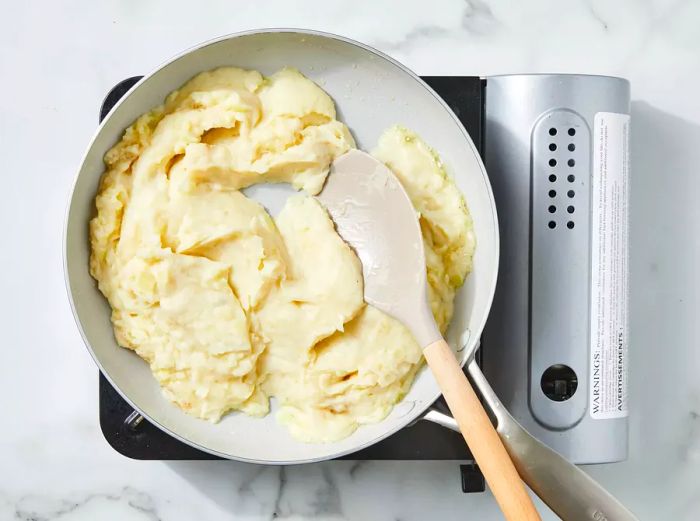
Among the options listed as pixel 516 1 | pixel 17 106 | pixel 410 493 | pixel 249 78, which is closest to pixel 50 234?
pixel 17 106

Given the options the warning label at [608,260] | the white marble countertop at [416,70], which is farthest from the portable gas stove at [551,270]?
the white marble countertop at [416,70]

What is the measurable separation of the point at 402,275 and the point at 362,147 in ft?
0.56

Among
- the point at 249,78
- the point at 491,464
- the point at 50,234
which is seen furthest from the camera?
the point at 50,234

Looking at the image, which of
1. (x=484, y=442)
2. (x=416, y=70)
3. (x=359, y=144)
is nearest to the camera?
(x=484, y=442)

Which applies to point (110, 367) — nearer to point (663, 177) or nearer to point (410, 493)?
point (410, 493)

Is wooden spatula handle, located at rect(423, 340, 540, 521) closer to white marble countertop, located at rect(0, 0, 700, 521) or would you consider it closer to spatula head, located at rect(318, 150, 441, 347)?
spatula head, located at rect(318, 150, 441, 347)

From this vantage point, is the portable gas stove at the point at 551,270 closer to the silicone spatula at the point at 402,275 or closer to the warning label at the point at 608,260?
the warning label at the point at 608,260

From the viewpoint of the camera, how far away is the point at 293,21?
103cm

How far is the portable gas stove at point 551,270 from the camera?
3.01 ft

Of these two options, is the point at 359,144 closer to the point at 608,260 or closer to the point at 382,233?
the point at 382,233

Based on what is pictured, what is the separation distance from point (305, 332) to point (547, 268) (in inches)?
11.5

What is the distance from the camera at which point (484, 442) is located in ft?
2.57

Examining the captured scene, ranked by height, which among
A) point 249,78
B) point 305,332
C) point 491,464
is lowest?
point 491,464

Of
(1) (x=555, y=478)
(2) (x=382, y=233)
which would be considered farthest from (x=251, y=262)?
(1) (x=555, y=478)
